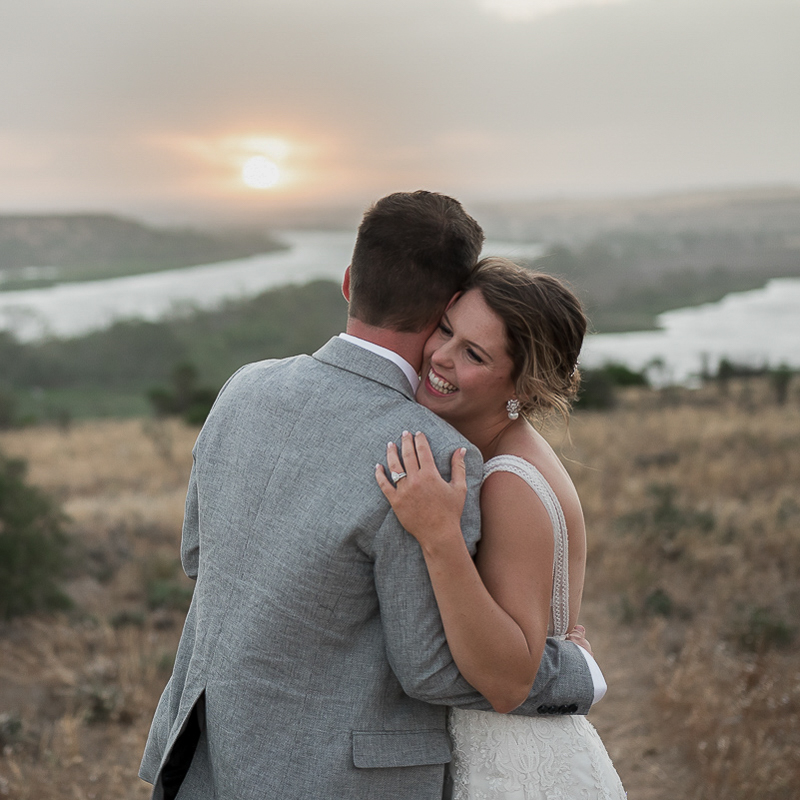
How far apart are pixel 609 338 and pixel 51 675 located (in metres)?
29.0

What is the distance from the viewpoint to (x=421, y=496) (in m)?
1.63

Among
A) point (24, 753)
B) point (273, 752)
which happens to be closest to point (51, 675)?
point (24, 753)

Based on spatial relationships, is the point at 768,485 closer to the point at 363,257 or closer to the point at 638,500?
the point at 638,500

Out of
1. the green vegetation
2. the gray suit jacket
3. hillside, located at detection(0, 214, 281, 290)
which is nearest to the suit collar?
the gray suit jacket

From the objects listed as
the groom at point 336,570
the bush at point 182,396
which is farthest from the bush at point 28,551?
the bush at point 182,396

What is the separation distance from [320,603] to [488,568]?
398mm

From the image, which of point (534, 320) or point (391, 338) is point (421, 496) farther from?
point (534, 320)

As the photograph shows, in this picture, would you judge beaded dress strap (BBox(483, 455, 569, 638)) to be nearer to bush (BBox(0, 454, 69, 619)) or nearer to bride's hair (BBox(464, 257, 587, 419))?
bride's hair (BBox(464, 257, 587, 419))

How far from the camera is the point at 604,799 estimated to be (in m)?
2.12

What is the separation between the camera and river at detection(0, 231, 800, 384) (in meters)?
25.4

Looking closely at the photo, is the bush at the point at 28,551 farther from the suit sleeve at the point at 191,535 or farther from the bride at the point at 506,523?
the bride at the point at 506,523

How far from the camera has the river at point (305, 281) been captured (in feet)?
83.4

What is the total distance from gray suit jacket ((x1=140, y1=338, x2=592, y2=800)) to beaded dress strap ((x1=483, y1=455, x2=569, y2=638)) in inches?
6.2

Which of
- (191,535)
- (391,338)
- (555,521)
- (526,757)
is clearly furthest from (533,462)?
(191,535)
